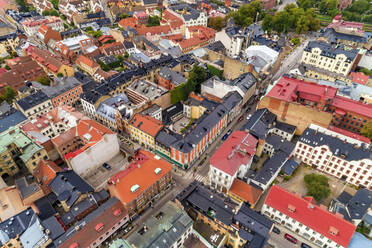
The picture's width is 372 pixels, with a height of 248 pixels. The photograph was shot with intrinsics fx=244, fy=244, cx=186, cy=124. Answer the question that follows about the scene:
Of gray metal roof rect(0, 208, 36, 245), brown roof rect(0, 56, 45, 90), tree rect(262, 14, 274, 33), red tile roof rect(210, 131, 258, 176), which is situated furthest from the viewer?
tree rect(262, 14, 274, 33)

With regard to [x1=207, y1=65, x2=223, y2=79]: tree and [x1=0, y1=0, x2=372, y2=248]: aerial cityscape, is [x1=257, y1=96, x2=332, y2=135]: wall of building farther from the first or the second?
[x1=207, y1=65, x2=223, y2=79]: tree

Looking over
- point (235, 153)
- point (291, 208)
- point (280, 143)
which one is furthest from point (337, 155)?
point (235, 153)

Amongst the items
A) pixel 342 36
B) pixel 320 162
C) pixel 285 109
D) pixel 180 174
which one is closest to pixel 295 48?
pixel 342 36

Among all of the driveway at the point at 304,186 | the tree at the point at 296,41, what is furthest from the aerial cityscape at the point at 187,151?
the tree at the point at 296,41

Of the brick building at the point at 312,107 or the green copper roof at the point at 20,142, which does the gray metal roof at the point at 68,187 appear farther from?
the brick building at the point at 312,107

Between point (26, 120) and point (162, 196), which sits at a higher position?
point (26, 120)

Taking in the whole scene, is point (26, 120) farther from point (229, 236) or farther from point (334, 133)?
point (334, 133)

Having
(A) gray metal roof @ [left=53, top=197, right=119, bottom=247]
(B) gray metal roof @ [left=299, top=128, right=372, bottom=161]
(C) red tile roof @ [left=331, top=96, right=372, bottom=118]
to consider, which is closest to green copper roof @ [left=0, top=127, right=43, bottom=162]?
(A) gray metal roof @ [left=53, top=197, right=119, bottom=247]

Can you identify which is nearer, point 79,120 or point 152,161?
point 152,161

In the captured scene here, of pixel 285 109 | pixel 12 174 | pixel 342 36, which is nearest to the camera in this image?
pixel 12 174
